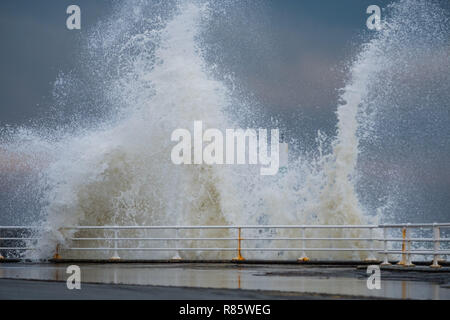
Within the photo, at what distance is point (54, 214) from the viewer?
29297 mm

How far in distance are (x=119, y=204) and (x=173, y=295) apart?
19062 mm

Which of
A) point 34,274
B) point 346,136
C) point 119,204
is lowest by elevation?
point 34,274

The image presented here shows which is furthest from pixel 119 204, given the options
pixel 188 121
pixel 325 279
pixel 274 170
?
pixel 325 279

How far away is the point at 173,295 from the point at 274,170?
19784mm

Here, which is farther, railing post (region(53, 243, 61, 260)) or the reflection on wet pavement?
railing post (region(53, 243, 61, 260))

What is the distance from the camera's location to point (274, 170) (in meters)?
32.7

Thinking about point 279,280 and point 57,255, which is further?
point 57,255

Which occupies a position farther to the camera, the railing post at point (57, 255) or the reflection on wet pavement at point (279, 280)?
the railing post at point (57, 255)
